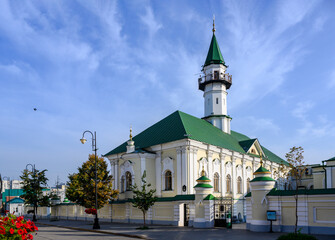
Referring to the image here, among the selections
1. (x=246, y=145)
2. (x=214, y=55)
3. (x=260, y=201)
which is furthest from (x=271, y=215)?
(x=214, y=55)

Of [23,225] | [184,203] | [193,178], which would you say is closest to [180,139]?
[193,178]

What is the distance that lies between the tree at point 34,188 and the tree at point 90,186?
13.3m

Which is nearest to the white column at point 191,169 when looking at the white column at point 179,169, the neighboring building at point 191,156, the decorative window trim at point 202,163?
the neighboring building at point 191,156

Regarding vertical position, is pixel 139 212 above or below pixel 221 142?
below

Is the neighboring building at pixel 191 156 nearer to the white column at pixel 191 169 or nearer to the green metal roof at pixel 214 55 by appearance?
the white column at pixel 191 169

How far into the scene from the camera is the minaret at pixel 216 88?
154 ft

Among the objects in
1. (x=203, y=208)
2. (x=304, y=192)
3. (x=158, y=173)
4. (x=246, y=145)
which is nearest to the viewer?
(x=304, y=192)

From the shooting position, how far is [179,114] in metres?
38.8

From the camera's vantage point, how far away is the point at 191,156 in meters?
33.7

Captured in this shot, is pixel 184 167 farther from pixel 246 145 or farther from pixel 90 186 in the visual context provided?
pixel 246 145

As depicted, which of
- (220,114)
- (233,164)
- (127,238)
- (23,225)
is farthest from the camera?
(220,114)

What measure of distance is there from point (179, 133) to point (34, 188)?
80.3 feet

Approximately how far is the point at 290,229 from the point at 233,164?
19.4 meters

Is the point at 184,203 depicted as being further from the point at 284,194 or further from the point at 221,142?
the point at 221,142
